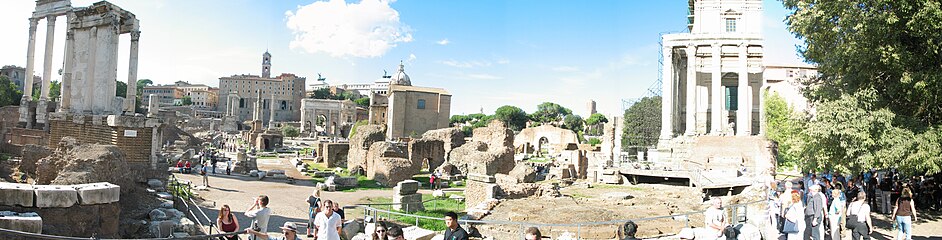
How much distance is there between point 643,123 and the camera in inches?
1772

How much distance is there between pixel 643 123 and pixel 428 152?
22.5 meters

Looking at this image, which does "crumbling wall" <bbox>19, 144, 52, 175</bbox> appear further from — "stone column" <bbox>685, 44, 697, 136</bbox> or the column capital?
"stone column" <bbox>685, 44, 697, 136</bbox>

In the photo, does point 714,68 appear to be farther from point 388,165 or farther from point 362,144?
point 388,165

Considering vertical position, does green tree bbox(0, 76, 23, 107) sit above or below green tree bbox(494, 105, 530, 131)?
below

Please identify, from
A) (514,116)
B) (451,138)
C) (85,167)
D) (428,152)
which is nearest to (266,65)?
(514,116)

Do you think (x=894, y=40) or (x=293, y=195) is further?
(x=293, y=195)

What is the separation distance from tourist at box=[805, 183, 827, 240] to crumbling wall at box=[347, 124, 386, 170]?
20.3 metres

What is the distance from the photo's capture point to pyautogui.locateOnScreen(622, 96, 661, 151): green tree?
4128 cm

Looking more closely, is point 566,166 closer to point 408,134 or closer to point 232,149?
point 232,149

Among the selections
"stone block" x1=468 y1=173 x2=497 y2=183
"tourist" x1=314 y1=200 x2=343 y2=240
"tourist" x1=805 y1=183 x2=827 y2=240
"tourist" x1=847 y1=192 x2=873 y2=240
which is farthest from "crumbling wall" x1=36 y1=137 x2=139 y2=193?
"tourist" x1=847 y1=192 x2=873 y2=240

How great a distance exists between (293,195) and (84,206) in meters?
10.5

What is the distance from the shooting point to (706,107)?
123ft

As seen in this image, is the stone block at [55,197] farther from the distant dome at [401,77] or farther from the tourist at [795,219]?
the distant dome at [401,77]

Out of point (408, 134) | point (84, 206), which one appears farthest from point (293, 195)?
point (408, 134)
